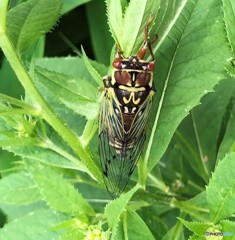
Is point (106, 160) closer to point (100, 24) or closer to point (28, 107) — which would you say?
point (28, 107)

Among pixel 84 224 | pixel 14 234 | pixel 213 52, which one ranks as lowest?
pixel 14 234

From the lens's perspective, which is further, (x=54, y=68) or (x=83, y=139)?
(x=54, y=68)

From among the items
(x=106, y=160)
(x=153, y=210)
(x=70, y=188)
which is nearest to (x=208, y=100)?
(x=153, y=210)

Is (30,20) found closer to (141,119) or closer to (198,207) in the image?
(141,119)

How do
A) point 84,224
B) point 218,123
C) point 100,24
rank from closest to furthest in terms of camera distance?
point 84,224 → point 218,123 → point 100,24

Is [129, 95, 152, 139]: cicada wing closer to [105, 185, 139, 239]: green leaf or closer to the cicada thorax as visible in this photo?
the cicada thorax

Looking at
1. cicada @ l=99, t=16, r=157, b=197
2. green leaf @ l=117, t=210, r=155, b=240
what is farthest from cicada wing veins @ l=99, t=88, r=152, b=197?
green leaf @ l=117, t=210, r=155, b=240

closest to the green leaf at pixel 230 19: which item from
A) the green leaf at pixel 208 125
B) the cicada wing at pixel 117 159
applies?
the cicada wing at pixel 117 159
